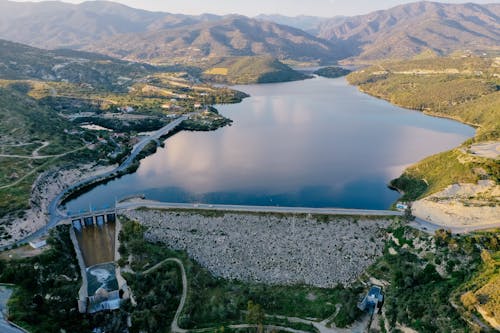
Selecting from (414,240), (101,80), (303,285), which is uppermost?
(101,80)

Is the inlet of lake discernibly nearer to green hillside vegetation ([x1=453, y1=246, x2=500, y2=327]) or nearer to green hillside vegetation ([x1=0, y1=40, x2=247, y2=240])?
green hillside vegetation ([x1=0, y1=40, x2=247, y2=240])

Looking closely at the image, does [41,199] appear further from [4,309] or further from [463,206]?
[463,206]

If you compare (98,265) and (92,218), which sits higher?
(92,218)

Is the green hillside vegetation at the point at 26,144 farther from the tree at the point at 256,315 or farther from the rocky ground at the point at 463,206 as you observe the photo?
the rocky ground at the point at 463,206

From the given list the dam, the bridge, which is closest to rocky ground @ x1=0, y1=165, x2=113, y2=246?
the bridge

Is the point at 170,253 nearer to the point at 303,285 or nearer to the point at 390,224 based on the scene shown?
the point at 303,285

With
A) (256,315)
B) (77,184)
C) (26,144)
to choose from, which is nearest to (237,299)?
(256,315)

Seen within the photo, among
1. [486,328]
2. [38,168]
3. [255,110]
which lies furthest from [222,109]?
[486,328]
